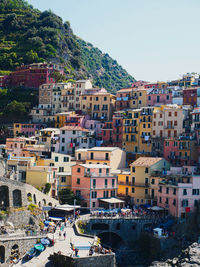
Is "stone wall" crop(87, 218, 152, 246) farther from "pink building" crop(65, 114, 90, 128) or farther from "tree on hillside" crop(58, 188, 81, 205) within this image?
"pink building" crop(65, 114, 90, 128)

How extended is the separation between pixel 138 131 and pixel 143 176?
54.0ft

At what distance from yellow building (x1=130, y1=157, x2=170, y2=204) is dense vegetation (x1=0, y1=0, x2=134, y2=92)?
182ft

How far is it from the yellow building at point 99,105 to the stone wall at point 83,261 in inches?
2047

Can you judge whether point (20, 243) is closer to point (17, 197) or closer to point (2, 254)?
point (2, 254)

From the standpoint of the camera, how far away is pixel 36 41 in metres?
126

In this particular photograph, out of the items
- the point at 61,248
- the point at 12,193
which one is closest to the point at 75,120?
the point at 12,193

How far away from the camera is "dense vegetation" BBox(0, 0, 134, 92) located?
4836 inches

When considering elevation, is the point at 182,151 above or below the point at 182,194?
above

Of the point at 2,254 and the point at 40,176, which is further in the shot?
the point at 40,176

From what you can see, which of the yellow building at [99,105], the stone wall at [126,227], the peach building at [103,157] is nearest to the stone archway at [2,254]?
the stone wall at [126,227]

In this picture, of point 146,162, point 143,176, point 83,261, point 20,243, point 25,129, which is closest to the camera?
point 83,261

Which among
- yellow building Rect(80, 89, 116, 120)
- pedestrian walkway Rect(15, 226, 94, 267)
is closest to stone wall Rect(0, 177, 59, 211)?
pedestrian walkway Rect(15, 226, 94, 267)

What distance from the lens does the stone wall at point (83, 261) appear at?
4391 centimetres

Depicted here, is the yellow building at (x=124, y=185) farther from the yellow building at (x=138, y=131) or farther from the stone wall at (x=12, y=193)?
the stone wall at (x=12, y=193)
